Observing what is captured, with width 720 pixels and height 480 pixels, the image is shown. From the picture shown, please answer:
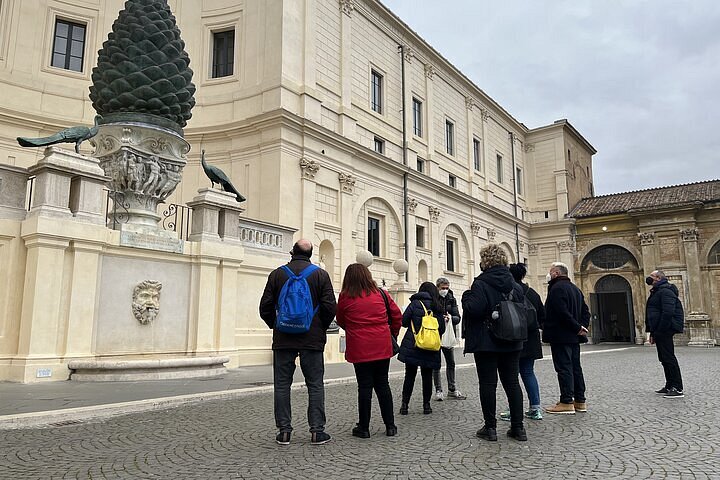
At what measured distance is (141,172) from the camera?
10.7 meters

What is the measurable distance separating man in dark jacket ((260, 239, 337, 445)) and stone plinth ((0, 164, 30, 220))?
20.5 ft

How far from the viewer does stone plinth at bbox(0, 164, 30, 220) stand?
30.1 ft

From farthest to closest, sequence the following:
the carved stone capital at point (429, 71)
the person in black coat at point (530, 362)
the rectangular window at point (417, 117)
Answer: the carved stone capital at point (429, 71)
the rectangular window at point (417, 117)
the person in black coat at point (530, 362)

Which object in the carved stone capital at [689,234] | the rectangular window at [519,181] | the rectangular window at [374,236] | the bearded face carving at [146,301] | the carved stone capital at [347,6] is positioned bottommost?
the bearded face carving at [146,301]

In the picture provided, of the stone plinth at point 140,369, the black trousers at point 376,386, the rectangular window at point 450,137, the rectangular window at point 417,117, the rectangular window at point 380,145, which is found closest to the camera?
the black trousers at point 376,386

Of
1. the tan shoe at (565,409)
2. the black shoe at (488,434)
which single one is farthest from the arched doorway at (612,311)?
the black shoe at (488,434)

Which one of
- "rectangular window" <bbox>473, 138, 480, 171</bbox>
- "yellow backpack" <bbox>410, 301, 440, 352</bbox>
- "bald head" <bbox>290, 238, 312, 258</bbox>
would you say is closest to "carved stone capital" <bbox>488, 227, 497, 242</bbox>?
"rectangular window" <bbox>473, 138, 480, 171</bbox>

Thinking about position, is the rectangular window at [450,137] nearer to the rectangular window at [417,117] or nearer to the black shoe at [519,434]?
the rectangular window at [417,117]

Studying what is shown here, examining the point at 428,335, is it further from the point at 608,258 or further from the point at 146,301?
the point at 608,258

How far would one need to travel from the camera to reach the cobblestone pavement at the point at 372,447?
410 cm

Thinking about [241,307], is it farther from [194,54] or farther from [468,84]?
[468,84]

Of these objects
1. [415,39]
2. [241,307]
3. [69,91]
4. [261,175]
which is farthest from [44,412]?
[415,39]

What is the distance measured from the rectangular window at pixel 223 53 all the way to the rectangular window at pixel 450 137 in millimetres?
13982

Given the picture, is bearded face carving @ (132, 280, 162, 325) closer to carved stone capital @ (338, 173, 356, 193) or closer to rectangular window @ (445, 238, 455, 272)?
carved stone capital @ (338, 173, 356, 193)
